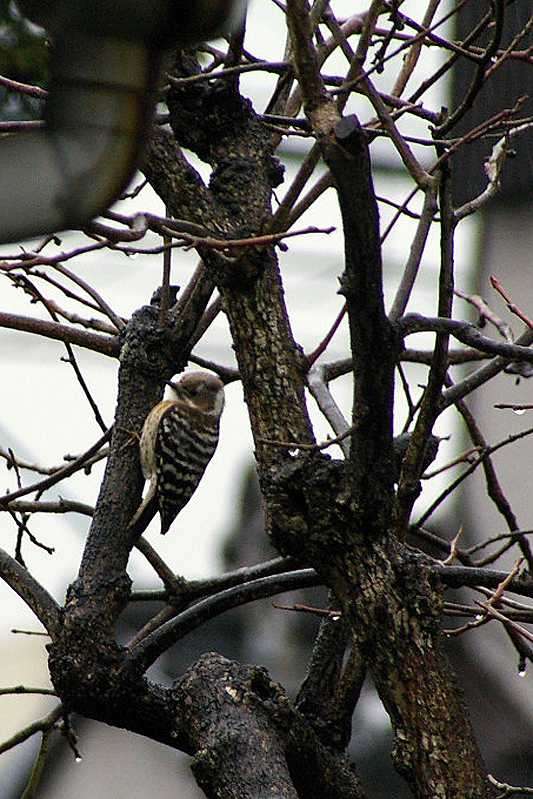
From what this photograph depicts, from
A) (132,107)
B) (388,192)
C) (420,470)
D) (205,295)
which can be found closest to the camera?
(132,107)

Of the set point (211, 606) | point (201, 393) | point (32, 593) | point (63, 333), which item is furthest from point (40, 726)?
point (201, 393)

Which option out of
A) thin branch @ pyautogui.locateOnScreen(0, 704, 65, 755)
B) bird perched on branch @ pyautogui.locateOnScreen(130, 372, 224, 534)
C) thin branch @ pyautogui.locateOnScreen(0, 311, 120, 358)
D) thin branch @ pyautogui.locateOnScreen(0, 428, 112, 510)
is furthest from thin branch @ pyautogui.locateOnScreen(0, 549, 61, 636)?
thin branch @ pyautogui.locateOnScreen(0, 311, 120, 358)

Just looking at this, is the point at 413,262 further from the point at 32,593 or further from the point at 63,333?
the point at 32,593

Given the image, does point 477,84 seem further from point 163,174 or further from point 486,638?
point 486,638

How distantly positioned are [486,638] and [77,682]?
450 centimetres

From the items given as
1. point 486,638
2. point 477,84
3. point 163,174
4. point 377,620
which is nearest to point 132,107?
point 477,84

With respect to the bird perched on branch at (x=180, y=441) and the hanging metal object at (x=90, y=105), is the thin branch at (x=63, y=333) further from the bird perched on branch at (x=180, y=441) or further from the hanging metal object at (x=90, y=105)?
the hanging metal object at (x=90, y=105)

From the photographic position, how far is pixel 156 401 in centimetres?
365

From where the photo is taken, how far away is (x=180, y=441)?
511 centimetres

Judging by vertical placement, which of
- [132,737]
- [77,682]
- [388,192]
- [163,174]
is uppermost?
[388,192]

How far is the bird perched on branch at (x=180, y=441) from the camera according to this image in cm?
404

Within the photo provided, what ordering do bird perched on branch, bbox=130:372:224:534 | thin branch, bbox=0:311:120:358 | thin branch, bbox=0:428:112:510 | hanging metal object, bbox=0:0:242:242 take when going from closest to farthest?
hanging metal object, bbox=0:0:242:242, thin branch, bbox=0:311:120:358, thin branch, bbox=0:428:112:510, bird perched on branch, bbox=130:372:224:534

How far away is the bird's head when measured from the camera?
18.3 ft

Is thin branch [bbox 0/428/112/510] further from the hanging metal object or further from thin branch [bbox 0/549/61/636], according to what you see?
the hanging metal object
